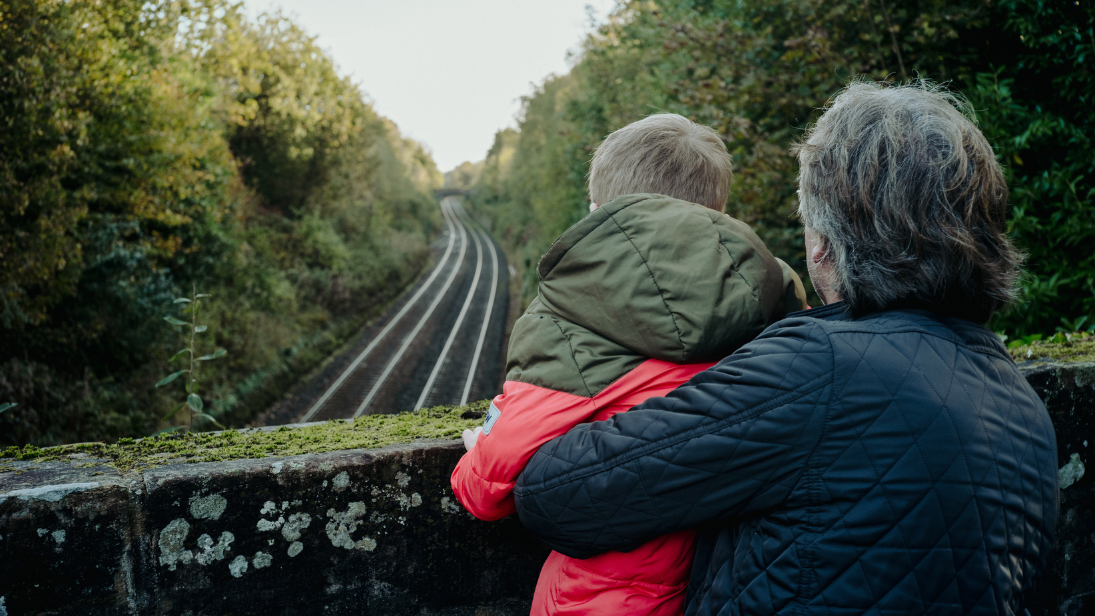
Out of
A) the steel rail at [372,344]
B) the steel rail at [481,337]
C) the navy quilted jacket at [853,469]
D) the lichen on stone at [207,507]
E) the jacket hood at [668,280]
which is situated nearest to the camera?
the navy quilted jacket at [853,469]

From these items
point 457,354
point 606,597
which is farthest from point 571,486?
point 457,354

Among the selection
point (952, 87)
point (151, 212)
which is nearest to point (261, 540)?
point (952, 87)

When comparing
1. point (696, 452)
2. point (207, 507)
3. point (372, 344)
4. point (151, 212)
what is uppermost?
point (151, 212)

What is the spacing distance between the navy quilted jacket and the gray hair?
53 mm

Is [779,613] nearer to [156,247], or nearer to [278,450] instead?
[278,450]

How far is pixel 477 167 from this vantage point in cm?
9981

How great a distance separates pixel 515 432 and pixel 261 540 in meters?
0.76

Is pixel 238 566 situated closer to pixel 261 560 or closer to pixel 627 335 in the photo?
pixel 261 560

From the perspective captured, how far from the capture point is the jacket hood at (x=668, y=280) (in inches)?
46.4

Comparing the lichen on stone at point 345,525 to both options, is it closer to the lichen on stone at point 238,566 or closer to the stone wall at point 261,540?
the stone wall at point 261,540

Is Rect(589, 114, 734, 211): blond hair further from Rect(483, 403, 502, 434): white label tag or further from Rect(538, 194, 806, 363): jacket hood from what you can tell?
Rect(483, 403, 502, 434): white label tag

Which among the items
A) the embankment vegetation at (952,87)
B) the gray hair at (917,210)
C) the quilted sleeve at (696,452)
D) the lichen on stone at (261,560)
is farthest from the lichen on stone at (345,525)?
the embankment vegetation at (952,87)

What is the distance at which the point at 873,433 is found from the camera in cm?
97

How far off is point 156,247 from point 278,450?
42.8 feet
